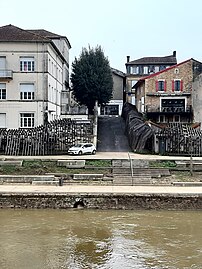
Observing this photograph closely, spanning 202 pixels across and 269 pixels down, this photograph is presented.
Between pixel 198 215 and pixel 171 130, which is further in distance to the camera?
pixel 171 130

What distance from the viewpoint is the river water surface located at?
19.3 meters

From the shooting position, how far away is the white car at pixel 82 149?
44281 mm

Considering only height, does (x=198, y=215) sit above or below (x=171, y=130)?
below

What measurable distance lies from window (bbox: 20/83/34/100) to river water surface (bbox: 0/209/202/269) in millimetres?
26241

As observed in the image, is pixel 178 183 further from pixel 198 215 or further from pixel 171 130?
pixel 171 130

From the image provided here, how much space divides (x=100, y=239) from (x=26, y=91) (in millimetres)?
33234

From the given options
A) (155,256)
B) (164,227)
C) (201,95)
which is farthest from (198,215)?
(201,95)

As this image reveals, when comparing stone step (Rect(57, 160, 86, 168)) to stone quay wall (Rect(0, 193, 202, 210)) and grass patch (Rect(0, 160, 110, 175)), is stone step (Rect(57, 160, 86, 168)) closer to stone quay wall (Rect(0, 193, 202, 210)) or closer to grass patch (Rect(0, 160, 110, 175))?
grass patch (Rect(0, 160, 110, 175))

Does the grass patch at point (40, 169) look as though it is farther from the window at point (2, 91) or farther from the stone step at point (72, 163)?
Result: the window at point (2, 91)

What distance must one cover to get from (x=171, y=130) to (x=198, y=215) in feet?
59.5

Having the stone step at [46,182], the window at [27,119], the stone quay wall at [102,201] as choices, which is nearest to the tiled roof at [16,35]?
the window at [27,119]

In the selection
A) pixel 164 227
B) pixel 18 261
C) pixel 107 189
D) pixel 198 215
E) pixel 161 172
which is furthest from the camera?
pixel 161 172

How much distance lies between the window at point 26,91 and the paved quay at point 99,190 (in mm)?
22107

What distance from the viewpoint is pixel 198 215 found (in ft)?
92.0
